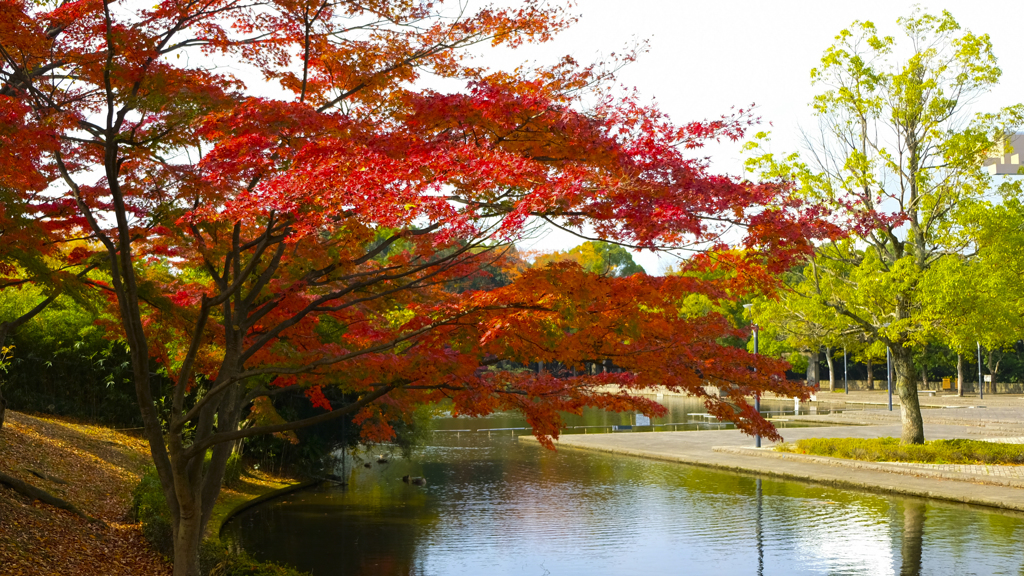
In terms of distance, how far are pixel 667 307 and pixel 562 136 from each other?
2.13 m

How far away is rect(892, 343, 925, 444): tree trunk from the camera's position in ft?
65.7

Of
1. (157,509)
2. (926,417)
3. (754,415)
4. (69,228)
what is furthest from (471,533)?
(926,417)

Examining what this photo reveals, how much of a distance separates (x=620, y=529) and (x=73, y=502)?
8.44m

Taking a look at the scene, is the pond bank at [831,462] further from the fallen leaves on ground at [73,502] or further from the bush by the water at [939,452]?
the fallen leaves on ground at [73,502]

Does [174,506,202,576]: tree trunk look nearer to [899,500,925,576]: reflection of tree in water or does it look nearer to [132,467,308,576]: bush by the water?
[132,467,308,576]: bush by the water

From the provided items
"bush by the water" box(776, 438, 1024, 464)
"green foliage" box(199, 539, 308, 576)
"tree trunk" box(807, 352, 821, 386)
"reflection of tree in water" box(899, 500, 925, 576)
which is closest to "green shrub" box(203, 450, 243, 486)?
"green foliage" box(199, 539, 308, 576)

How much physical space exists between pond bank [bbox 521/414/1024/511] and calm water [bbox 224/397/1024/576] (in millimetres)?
625

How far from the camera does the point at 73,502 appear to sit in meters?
11.9

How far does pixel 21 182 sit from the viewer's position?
7984mm

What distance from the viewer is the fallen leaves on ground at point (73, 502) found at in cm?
931

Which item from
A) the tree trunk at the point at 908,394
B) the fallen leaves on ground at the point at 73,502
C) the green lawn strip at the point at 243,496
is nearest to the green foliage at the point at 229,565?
the fallen leaves on ground at the point at 73,502

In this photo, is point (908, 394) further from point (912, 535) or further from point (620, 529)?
point (620, 529)

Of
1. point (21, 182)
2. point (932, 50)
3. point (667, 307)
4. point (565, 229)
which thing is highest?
point (932, 50)

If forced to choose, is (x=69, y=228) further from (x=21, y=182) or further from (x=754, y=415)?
(x=754, y=415)
